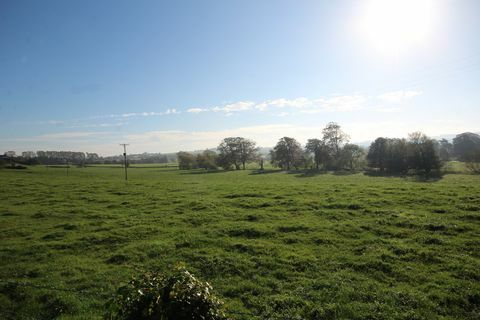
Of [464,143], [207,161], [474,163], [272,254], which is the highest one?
[464,143]

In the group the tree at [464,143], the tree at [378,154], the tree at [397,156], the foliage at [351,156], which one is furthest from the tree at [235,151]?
the tree at [464,143]

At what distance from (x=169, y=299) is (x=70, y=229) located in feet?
59.3

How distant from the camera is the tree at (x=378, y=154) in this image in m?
81.2

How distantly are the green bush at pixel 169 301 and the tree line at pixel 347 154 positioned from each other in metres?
79.4

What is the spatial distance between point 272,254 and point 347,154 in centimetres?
8340

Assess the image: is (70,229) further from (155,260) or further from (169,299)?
(169,299)

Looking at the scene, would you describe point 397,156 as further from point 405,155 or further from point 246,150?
point 246,150

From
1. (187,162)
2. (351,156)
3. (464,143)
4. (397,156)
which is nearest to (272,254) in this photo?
(397,156)

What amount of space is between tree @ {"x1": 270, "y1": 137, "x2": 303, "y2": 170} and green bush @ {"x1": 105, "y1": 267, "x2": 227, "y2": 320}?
96.0 m

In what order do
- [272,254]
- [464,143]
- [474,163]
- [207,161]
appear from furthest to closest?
1. [464,143]
2. [207,161]
3. [474,163]
4. [272,254]

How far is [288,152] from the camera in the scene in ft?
330

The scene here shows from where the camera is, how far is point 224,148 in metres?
112

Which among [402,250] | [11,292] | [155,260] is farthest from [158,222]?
[402,250]

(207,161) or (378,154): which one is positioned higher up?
(378,154)
